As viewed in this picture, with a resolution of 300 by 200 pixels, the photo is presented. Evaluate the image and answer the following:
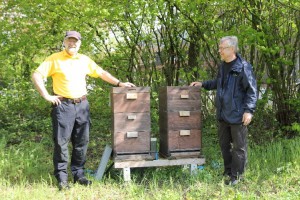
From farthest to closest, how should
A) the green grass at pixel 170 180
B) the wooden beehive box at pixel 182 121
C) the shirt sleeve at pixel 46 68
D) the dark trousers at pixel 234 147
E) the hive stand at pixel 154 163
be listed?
the wooden beehive box at pixel 182 121 < the hive stand at pixel 154 163 < the dark trousers at pixel 234 147 < the shirt sleeve at pixel 46 68 < the green grass at pixel 170 180

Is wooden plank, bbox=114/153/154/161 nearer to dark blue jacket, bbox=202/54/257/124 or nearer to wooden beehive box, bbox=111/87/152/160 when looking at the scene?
wooden beehive box, bbox=111/87/152/160

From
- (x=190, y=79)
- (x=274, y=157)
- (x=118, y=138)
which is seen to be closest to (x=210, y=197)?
(x=118, y=138)

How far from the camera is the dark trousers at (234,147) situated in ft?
15.9

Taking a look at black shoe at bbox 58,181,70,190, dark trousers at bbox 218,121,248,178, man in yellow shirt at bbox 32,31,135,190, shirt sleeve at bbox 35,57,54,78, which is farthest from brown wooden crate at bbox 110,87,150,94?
black shoe at bbox 58,181,70,190

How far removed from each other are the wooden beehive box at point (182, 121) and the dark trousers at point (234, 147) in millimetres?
370

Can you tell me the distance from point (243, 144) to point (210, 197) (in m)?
0.81

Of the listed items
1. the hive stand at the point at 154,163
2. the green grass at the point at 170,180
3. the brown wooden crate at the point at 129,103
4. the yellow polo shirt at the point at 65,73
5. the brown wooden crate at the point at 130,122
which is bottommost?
the green grass at the point at 170,180

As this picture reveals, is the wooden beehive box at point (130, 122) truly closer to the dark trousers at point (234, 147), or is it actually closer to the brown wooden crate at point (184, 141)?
the brown wooden crate at point (184, 141)

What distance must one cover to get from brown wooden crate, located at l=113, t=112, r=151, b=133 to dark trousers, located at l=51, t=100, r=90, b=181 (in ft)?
1.31

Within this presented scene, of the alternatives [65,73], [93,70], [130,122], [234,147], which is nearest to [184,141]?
[234,147]

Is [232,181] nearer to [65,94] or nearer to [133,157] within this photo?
[133,157]

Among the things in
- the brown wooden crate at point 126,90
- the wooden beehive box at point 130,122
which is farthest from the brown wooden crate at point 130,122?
the brown wooden crate at point 126,90

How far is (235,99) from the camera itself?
4.79m

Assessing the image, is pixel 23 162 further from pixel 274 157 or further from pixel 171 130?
pixel 274 157
